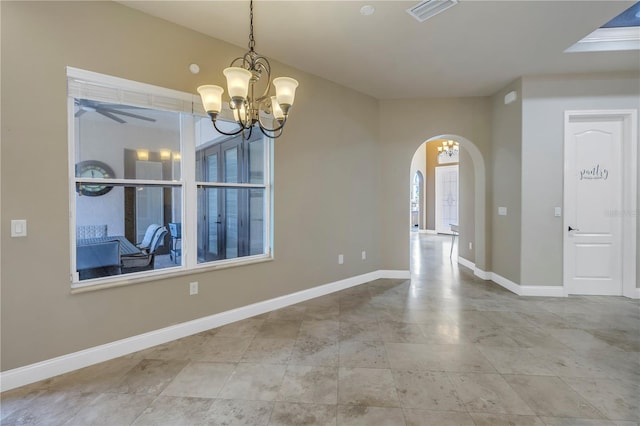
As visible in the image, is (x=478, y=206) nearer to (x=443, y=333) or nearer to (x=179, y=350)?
(x=443, y=333)

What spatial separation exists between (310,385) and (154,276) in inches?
68.5

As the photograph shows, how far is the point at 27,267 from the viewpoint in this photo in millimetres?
2098

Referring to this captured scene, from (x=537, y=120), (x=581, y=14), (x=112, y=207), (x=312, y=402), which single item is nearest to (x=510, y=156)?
(x=537, y=120)

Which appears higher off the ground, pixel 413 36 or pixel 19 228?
pixel 413 36

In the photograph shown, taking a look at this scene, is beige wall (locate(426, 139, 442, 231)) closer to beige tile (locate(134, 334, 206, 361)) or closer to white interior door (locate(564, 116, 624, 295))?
white interior door (locate(564, 116, 624, 295))

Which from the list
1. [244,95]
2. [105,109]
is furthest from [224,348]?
[105,109]

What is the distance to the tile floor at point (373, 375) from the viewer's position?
1.78m

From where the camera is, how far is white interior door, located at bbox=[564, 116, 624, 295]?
387 cm

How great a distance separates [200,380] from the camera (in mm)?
2121

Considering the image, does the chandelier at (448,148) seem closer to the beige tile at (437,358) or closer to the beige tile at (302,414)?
the beige tile at (437,358)

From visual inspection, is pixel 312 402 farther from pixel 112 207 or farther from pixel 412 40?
pixel 412 40

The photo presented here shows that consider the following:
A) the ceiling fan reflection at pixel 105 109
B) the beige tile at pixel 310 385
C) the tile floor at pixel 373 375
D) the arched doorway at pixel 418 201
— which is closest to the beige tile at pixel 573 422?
the tile floor at pixel 373 375

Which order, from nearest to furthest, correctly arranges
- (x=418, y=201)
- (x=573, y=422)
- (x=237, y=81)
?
1. (x=573, y=422)
2. (x=237, y=81)
3. (x=418, y=201)

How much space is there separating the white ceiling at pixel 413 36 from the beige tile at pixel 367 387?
309 cm
